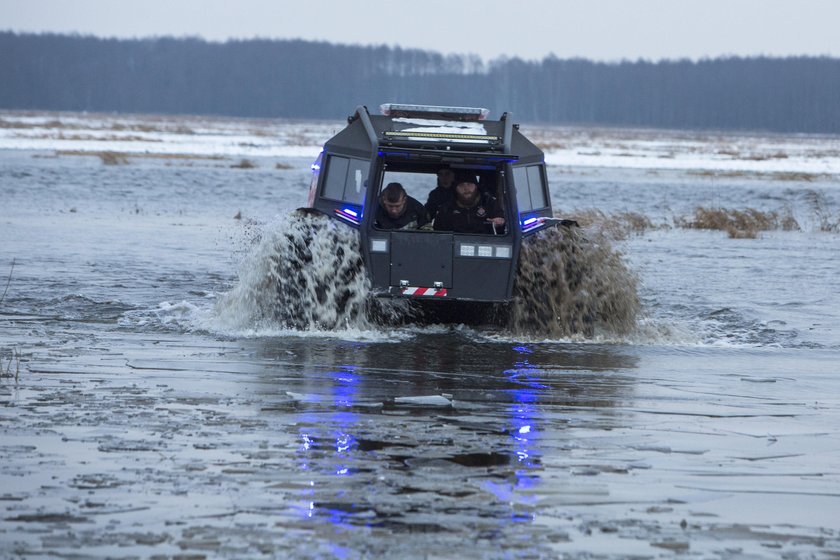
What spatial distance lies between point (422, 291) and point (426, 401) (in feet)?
11.8

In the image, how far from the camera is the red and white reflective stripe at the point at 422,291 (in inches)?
522

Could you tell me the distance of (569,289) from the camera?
13.8 metres

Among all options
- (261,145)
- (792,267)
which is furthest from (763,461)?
(261,145)

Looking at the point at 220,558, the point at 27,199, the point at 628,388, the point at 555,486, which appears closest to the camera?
the point at 220,558

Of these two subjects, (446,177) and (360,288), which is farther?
(446,177)

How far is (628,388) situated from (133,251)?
40.1 feet

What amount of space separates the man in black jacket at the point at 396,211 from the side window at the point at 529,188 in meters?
1.08

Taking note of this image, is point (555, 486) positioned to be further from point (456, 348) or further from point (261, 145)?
point (261, 145)

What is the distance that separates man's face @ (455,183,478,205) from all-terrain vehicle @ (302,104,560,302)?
20 centimetres

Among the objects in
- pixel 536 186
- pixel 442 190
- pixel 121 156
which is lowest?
pixel 121 156

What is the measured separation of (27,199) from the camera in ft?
104

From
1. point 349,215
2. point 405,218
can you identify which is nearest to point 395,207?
point 405,218

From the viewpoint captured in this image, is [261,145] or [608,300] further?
[261,145]

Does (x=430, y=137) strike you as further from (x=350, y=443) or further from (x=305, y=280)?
(x=350, y=443)
